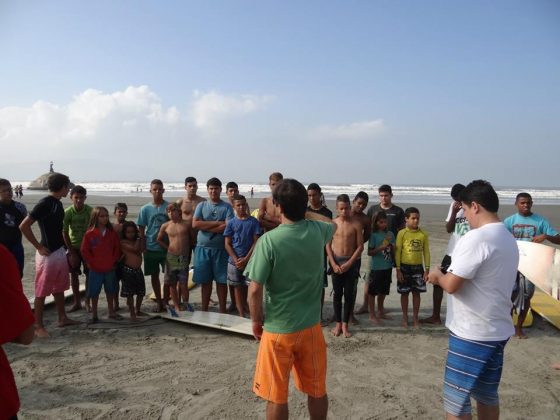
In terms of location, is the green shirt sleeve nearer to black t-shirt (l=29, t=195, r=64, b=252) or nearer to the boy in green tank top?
black t-shirt (l=29, t=195, r=64, b=252)

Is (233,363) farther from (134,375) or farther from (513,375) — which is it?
(513,375)

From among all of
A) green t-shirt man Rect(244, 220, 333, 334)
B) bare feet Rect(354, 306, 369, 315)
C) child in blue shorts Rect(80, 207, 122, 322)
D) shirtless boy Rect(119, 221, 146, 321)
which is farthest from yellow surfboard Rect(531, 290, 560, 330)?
child in blue shorts Rect(80, 207, 122, 322)

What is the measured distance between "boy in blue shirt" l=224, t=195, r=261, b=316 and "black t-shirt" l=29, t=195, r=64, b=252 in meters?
2.34

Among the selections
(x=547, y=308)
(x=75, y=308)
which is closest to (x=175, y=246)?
(x=75, y=308)

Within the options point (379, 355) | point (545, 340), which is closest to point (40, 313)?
point (379, 355)

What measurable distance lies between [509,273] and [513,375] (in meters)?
2.49

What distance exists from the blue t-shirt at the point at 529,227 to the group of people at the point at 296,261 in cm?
2

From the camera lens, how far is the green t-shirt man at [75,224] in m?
6.01

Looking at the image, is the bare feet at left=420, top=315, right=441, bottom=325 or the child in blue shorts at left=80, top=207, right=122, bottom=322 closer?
the child in blue shorts at left=80, top=207, right=122, bottom=322

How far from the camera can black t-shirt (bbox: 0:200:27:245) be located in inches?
201

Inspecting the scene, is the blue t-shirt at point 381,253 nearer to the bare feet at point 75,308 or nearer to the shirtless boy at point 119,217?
the shirtless boy at point 119,217

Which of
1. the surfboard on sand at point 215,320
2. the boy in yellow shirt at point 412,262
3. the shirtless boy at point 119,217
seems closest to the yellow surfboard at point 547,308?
the boy in yellow shirt at point 412,262

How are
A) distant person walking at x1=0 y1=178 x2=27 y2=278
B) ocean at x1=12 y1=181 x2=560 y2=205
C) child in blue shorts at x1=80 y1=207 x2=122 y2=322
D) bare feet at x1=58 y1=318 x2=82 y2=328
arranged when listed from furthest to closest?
ocean at x1=12 y1=181 x2=560 y2=205, child in blue shorts at x1=80 y1=207 x2=122 y2=322, bare feet at x1=58 y1=318 x2=82 y2=328, distant person walking at x1=0 y1=178 x2=27 y2=278

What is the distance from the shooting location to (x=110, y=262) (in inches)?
→ 225
